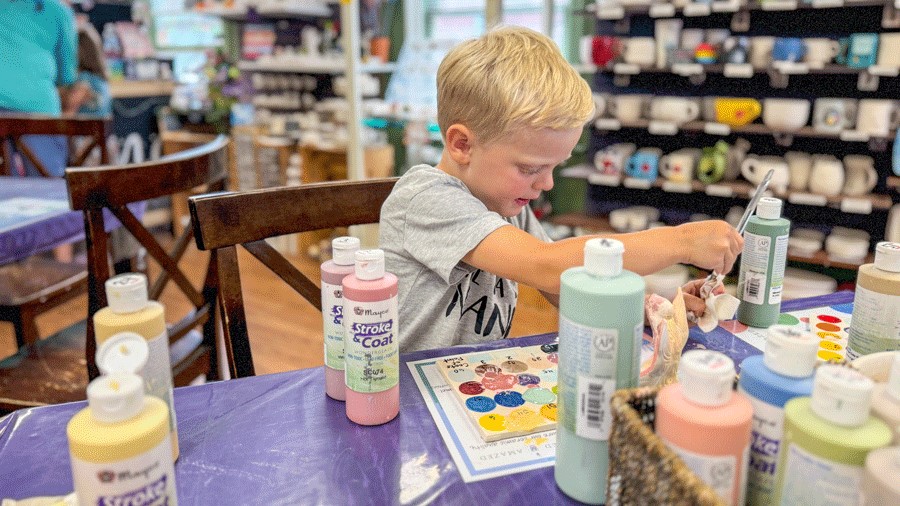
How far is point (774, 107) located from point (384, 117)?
2104mm

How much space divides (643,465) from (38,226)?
5.48 ft

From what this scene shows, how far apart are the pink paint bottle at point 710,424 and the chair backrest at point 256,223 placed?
77 centimetres

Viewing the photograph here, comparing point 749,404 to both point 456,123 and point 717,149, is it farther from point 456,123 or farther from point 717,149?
point 717,149

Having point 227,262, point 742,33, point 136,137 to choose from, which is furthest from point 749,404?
point 136,137

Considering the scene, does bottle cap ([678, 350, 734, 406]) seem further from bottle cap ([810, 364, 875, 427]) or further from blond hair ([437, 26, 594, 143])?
blond hair ([437, 26, 594, 143])

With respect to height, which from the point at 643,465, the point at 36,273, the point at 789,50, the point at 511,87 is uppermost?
the point at 789,50

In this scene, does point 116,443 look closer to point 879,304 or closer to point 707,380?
point 707,380

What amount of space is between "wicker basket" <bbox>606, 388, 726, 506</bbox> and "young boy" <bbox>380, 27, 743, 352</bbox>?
1.17 feet

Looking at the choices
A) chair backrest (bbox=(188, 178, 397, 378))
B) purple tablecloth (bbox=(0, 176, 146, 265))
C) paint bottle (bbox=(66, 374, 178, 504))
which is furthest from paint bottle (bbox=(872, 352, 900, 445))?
purple tablecloth (bbox=(0, 176, 146, 265))

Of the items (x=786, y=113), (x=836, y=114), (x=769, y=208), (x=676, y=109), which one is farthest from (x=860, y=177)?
(x=769, y=208)

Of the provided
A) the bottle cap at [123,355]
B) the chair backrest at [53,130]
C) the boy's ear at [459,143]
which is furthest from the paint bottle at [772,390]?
the chair backrest at [53,130]

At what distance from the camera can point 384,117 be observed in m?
3.92

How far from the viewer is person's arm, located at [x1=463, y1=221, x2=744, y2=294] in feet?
2.86

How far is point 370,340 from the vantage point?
2.33 ft
